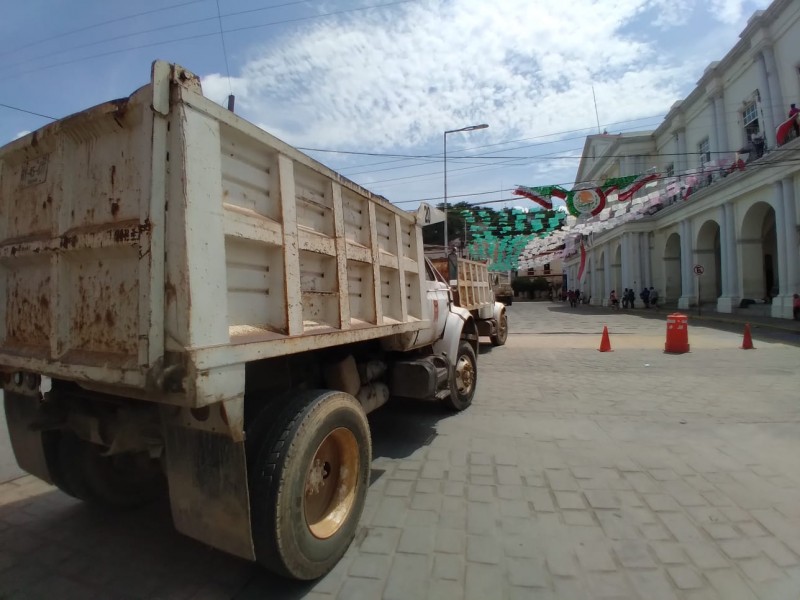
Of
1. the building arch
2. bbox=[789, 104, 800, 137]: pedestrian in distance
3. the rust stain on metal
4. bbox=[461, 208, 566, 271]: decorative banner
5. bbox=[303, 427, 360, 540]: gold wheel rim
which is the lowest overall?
bbox=[303, 427, 360, 540]: gold wheel rim

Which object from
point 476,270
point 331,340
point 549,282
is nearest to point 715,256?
point 476,270

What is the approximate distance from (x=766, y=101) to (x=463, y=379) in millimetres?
20119

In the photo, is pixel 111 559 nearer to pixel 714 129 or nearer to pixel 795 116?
pixel 795 116

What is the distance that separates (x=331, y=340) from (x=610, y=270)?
110ft

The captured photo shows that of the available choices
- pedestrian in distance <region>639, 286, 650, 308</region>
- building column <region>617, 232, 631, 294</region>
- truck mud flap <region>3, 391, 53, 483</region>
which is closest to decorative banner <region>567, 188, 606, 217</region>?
pedestrian in distance <region>639, 286, 650, 308</region>

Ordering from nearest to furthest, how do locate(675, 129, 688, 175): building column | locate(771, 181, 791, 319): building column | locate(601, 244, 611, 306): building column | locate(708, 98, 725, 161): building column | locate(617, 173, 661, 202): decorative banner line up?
locate(617, 173, 661, 202): decorative banner
locate(771, 181, 791, 319): building column
locate(708, 98, 725, 161): building column
locate(675, 129, 688, 175): building column
locate(601, 244, 611, 306): building column

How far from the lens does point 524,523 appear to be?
9.37ft

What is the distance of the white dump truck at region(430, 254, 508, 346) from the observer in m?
7.34

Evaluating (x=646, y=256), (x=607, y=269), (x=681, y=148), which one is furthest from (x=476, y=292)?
(x=607, y=269)

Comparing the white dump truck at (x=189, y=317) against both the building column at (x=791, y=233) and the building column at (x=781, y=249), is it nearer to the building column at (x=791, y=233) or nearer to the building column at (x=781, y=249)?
the building column at (x=791, y=233)

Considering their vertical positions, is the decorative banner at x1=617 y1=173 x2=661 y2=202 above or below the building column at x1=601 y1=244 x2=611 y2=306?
above

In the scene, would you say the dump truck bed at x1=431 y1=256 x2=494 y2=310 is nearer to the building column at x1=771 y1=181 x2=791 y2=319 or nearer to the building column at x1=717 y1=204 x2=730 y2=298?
the building column at x1=771 y1=181 x2=791 y2=319

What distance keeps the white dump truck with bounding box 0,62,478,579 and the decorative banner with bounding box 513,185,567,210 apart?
14385 mm

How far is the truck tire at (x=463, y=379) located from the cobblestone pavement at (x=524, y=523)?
0.25 meters
